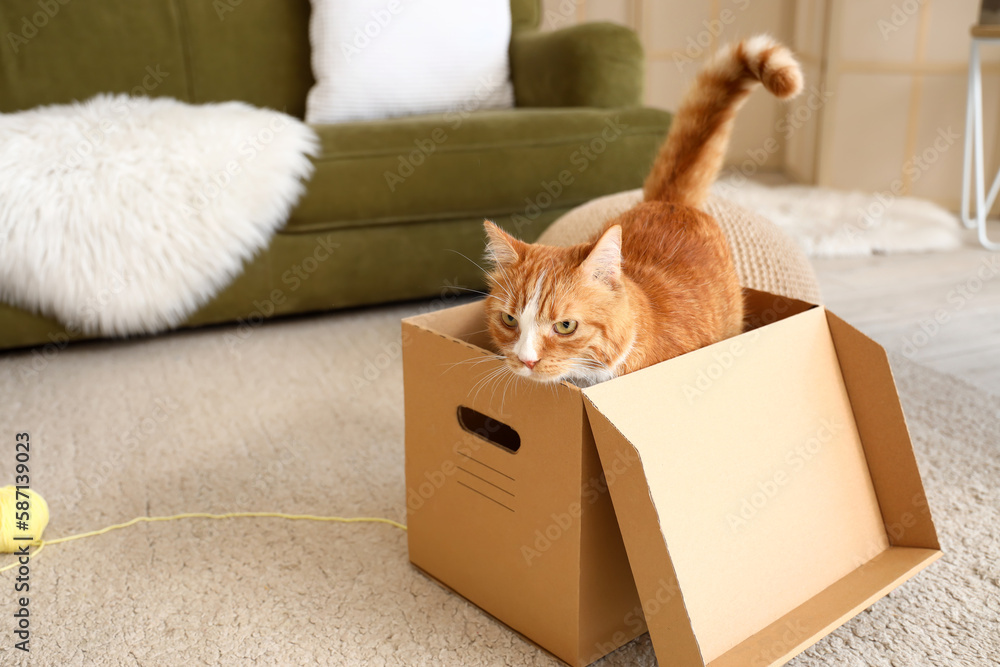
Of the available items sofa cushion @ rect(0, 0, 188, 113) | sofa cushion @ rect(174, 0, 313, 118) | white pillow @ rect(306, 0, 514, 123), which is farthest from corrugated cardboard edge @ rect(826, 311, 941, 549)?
sofa cushion @ rect(0, 0, 188, 113)

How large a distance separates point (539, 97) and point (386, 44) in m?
0.52

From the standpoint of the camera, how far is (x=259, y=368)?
6.27 feet

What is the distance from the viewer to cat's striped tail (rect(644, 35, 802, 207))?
120 cm

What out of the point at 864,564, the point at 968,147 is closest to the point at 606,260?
the point at 864,564

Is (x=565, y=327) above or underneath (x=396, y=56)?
underneath

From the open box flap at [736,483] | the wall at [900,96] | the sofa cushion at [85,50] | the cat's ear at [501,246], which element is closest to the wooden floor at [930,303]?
the wall at [900,96]

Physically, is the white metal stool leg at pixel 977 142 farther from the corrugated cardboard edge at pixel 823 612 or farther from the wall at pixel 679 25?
the corrugated cardboard edge at pixel 823 612

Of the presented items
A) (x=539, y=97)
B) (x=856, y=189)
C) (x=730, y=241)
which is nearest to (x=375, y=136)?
(x=539, y=97)

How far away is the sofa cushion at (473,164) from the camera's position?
2.05 meters

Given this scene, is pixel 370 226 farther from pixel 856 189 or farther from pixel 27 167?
pixel 856 189

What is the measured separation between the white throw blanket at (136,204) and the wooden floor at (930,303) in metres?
1.62

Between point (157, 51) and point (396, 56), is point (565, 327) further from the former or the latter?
point (157, 51)

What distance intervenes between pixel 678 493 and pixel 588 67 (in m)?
1.79

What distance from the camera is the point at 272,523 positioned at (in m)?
1.29
